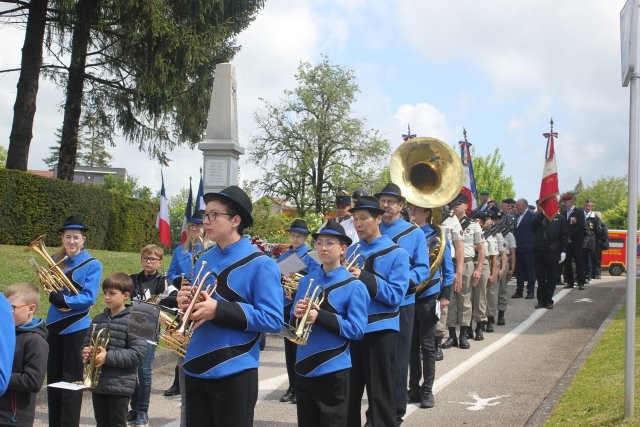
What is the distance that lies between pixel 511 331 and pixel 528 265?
468 centimetres

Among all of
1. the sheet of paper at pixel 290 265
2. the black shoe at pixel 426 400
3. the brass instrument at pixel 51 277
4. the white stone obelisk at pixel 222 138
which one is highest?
the white stone obelisk at pixel 222 138

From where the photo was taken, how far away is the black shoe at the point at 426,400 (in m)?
8.20

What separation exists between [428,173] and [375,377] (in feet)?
12.1

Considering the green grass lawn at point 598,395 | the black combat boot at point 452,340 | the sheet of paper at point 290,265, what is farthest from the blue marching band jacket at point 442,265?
the black combat boot at point 452,340

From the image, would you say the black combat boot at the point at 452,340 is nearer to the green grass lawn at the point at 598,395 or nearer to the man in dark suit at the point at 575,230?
the green grass lawn at the point at 598,395

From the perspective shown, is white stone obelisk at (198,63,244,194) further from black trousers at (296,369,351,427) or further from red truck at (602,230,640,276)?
red truck at (602,230,640,276)

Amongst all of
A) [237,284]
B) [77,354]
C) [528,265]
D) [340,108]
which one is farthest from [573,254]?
[340,108]

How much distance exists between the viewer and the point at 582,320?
14.5m

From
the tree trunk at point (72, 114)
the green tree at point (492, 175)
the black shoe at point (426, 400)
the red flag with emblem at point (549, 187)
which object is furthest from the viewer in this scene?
the green tree at point (492, 175)

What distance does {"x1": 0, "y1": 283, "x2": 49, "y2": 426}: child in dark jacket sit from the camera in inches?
189

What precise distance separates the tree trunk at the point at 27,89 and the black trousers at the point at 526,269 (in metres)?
12.4

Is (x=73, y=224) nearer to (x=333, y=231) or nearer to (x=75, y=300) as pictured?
(x=75, y=300)

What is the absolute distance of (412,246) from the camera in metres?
7.36

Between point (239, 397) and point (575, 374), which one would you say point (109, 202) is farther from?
point (239, 397)
